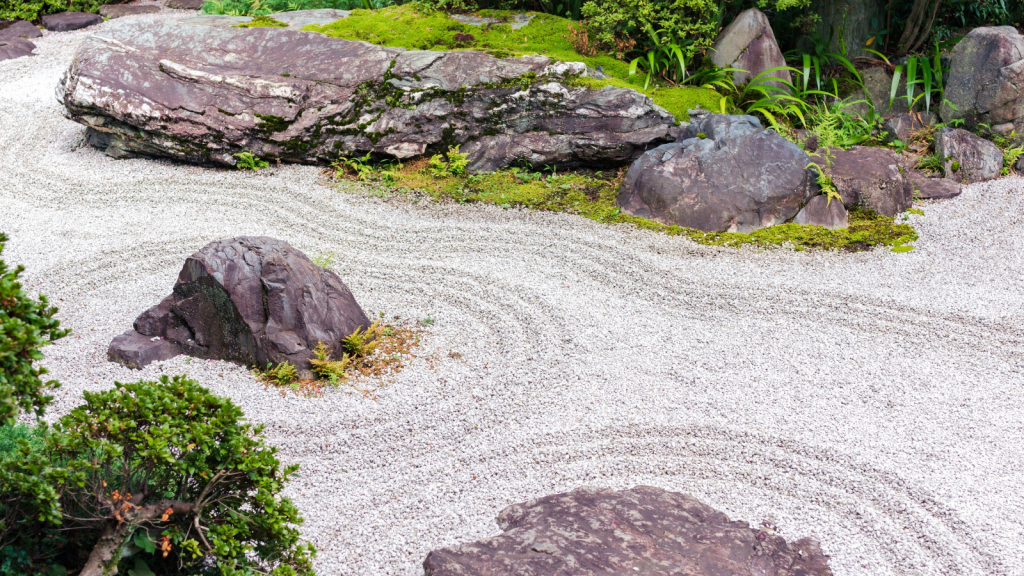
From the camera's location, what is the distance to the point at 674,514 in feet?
11.9

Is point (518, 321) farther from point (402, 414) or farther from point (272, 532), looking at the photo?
point (272, 532)

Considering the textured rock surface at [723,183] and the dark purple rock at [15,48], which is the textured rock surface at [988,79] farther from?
the dark purple rock at [15,48]

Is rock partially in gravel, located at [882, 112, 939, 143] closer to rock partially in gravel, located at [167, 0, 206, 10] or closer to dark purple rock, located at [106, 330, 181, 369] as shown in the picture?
dark purple rock, located at [106, 330, 181, 369]

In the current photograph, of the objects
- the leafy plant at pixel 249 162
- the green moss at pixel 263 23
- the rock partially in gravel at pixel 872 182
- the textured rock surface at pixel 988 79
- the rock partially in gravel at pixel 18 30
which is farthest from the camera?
the rock partially in gravel at pixel 18 30

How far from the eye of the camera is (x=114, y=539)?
2742 mm

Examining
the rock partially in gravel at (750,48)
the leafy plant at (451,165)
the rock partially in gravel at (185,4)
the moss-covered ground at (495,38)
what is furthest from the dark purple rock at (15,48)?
the rock partially in gravel at (750,48)

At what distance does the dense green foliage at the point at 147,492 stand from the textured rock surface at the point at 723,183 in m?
5.28

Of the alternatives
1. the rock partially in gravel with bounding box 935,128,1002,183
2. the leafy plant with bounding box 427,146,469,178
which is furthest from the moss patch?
the rock partially in gravel with bounding box 935,128,1002,183

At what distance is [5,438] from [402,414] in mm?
2231

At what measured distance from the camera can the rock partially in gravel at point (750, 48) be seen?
346 inches

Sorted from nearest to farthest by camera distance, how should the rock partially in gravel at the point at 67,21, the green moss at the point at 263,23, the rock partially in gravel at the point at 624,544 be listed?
the rock partially in gravel at the point at 624,544, the green moss at the point at 263,23, the rock partially in gravel at the point at 67,21

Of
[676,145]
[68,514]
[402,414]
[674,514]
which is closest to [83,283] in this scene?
[402,414]

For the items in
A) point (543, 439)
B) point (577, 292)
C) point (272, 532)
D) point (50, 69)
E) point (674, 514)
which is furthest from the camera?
point (50, 69)

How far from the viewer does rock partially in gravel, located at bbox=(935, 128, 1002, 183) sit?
8.02 m
